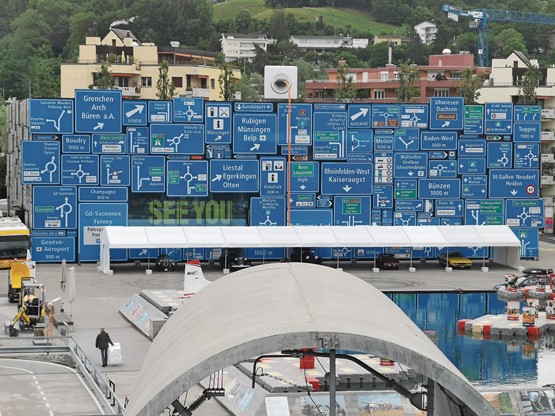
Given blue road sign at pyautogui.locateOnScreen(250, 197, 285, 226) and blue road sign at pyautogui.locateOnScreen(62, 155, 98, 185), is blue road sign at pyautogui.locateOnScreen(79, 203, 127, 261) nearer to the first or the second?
blue road sign at pyautogui.locateOnScreen(62, 155, 98, 185)

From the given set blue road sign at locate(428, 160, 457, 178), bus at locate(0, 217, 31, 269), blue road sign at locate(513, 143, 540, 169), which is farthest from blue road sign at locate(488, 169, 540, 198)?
bus at locate(0, 217, 31, 269)

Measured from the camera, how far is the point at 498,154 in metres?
56.1

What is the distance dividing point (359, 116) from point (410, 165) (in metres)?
2.79

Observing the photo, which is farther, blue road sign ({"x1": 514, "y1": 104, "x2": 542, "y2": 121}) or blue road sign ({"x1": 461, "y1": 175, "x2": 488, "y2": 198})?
blue road sign ({"x1": 514, "y1": 104, "x2": 542, "y2": 121})

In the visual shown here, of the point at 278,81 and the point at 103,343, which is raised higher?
the point at 278,81

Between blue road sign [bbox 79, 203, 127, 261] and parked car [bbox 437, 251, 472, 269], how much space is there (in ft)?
40.4

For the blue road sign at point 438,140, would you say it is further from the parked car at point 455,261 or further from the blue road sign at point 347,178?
the parked car at point 455,261

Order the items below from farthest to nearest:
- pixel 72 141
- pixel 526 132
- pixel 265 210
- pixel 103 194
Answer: pixel 526 132 → pixel 265 210 → pixel 103 194 → pixel 72 141

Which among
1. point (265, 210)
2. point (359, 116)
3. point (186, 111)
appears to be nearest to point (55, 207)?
point (186, 111)

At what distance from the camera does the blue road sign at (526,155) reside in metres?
56.2

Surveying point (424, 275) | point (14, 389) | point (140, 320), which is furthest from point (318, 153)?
point (14, 389)

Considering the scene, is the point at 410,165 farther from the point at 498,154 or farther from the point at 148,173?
the point at 148,173

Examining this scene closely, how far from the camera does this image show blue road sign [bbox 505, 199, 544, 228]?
56.3 m

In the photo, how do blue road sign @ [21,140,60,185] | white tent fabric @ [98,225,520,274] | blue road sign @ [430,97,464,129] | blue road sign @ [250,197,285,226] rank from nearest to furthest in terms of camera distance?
white tent fabric @ [98,225,520,274], blue road sign @ [21,140,60,185], blue road sign @ [250,197,285,226], blue road sign @ [430,97,464,129]
